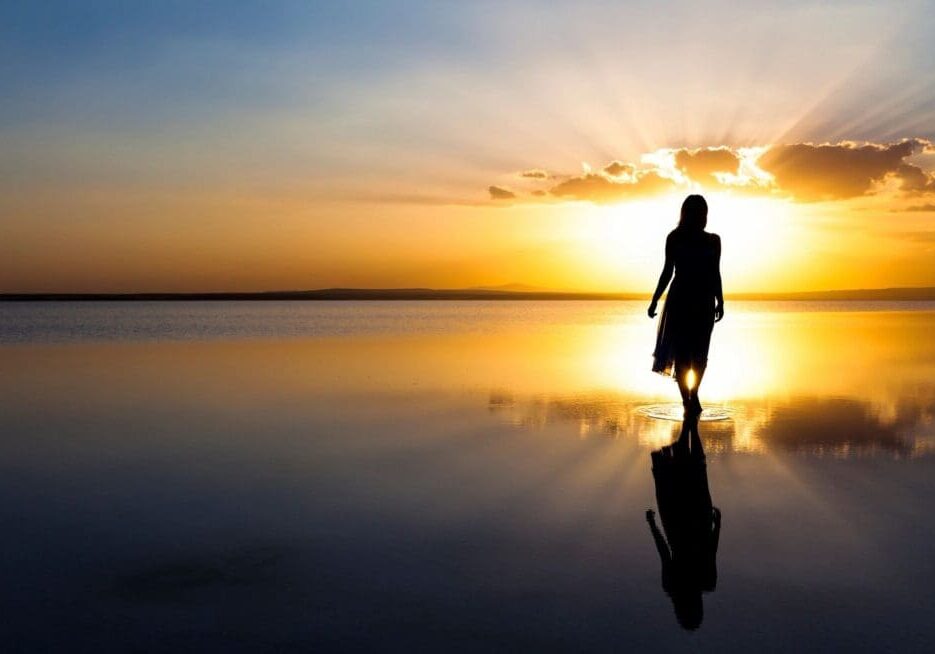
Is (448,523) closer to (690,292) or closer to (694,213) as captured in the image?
(690,292)

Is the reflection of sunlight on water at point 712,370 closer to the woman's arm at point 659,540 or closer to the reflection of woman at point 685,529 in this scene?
the reflection of woman at point 685,529

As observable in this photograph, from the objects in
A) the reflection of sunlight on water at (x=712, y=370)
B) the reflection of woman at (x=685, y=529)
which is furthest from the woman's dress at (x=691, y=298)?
the reflection of woman at (x=685, y=529)

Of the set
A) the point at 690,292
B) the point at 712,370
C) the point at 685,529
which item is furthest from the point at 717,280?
the point at 712,370

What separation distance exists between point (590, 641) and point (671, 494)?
2804 mm

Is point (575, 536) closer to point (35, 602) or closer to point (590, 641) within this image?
point (590, 641)

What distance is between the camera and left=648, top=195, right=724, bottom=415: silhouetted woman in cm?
997

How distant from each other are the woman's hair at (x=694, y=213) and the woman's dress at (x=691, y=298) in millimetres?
89

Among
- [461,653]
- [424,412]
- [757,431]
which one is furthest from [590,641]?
[424,412]

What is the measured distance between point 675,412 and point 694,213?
2.52 m

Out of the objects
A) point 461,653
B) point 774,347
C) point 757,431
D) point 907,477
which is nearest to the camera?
point 461,653

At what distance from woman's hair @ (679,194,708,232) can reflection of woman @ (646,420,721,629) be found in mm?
3198

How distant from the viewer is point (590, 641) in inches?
139

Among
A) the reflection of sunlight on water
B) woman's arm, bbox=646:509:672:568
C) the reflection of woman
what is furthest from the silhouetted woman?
woman's arm, bbox=646:509:672:568

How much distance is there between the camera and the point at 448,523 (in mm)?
5383
